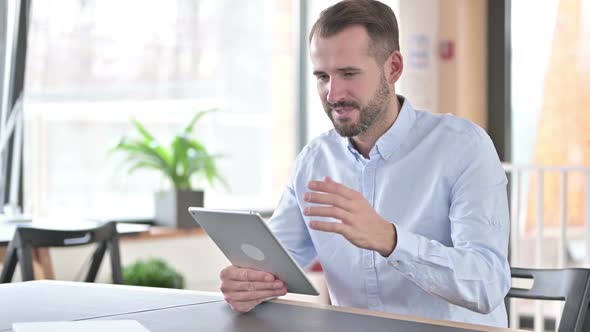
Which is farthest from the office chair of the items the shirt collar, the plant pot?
the shirt collar

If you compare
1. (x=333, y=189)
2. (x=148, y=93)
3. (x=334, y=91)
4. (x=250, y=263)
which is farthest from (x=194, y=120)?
(x=333, y=189)

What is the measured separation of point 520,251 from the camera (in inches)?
189

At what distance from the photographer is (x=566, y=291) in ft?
6.29

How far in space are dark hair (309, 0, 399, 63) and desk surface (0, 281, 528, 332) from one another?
1.95 feet

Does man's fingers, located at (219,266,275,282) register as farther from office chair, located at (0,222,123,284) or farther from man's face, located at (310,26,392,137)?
office chair, located at (0,222,123,284)

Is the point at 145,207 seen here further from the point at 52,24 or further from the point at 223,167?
the point at 52,24

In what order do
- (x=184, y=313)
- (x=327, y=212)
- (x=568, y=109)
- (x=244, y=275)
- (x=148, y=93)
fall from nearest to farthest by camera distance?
(x=327, y=212) < (x=184, y=313) < (x=244, y=275) < (x=568, y=109) < (x=148, y=93)

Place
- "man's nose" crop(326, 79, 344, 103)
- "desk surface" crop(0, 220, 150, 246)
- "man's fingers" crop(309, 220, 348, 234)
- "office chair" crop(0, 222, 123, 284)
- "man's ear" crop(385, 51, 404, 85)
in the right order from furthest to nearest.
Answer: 1. "desk surface" crop(0, 220, 150, 246)
2. "office chair" crop(0, 222, 123, 284)
3. "man's ear" crop(385, 51, 404, 85)
4. "man's nose" crop(326, 79, 344, 103)
5. "man's fingers" crop(309, 220, 348, 234)

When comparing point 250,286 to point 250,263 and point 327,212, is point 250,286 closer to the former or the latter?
point 250,263

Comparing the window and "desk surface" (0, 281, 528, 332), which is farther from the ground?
the window

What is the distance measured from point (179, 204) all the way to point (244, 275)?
3.06m

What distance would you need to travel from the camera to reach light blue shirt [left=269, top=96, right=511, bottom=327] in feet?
6.25

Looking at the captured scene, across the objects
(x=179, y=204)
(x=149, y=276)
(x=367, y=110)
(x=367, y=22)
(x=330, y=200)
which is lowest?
(x=149, y=276)

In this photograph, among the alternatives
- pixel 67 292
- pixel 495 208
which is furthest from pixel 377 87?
pixel 67 292
